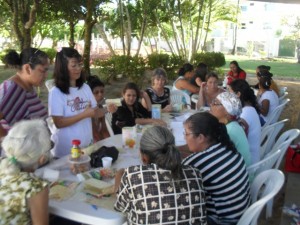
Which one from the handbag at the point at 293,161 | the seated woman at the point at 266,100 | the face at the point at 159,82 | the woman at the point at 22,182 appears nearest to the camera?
the woman at the point at 22,182

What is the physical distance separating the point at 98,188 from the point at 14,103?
1.04 m

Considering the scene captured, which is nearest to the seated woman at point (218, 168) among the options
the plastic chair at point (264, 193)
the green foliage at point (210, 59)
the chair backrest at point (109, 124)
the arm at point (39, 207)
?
the plastic chair at point (264, 193)

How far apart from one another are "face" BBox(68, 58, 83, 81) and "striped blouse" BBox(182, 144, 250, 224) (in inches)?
47.9

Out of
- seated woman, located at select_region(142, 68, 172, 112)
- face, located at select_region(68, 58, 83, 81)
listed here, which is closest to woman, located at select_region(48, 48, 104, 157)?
face, located at select_region(68, 58, 83, 81)

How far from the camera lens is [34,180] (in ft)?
5.59

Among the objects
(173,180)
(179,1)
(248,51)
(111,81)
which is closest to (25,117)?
(173,180)

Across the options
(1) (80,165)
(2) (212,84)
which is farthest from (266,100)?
(1) (80,165)

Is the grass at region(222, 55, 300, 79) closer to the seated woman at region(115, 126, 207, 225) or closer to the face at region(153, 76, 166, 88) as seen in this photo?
the face at region(153, 76, 166, 88)

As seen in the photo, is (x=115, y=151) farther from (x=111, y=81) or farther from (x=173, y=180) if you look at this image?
(x=111, y=81)

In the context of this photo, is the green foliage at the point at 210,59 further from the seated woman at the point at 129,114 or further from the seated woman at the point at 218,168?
the seated woman at the point at 218,168

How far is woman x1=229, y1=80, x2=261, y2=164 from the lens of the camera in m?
3.08

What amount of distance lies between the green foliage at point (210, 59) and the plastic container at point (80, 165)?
12.2m

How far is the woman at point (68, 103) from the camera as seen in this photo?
8.87 feet

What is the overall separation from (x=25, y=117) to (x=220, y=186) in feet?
5.12
